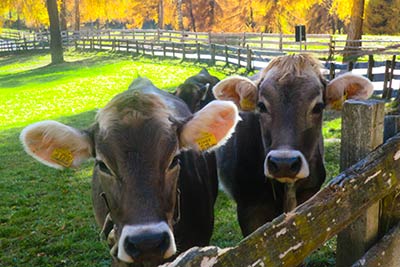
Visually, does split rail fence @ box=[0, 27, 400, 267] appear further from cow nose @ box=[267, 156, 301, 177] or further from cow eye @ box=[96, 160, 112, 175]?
cow eye @ box=[96, 160, 112, 175]

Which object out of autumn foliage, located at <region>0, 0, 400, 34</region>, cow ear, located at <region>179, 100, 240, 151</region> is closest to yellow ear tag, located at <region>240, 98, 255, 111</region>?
cow ear, located at <region>179, 100, 240, 151</region>

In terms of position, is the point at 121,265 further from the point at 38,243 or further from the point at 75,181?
the point at 75,181

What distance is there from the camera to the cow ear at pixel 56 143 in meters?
2.68

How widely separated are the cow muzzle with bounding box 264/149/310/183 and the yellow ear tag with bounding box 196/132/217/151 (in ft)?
1.78

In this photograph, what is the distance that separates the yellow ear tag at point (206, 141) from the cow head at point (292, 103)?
54 centimetres

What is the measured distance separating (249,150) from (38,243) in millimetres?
2912

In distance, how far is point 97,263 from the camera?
4727 mm

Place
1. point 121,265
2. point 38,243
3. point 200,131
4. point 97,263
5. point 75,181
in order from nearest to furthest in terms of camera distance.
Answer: point 200,131 → point 121,265 → point 97,263 → point 38,243 → point 75,181

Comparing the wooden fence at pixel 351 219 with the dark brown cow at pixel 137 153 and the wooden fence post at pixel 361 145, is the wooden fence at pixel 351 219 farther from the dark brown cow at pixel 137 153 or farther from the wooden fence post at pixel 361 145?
the dark brown cow at pixel 137 153

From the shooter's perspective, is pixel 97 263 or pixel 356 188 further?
pixel 97 263

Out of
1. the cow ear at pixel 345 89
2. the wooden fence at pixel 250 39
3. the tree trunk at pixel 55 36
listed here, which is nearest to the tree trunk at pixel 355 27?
the wooden fence at pixel 250 39

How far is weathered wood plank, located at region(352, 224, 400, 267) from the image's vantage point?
2.36 meters

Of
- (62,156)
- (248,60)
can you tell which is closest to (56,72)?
(248,60)

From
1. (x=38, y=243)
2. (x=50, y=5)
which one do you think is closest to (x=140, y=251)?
(x=38, y=243)
